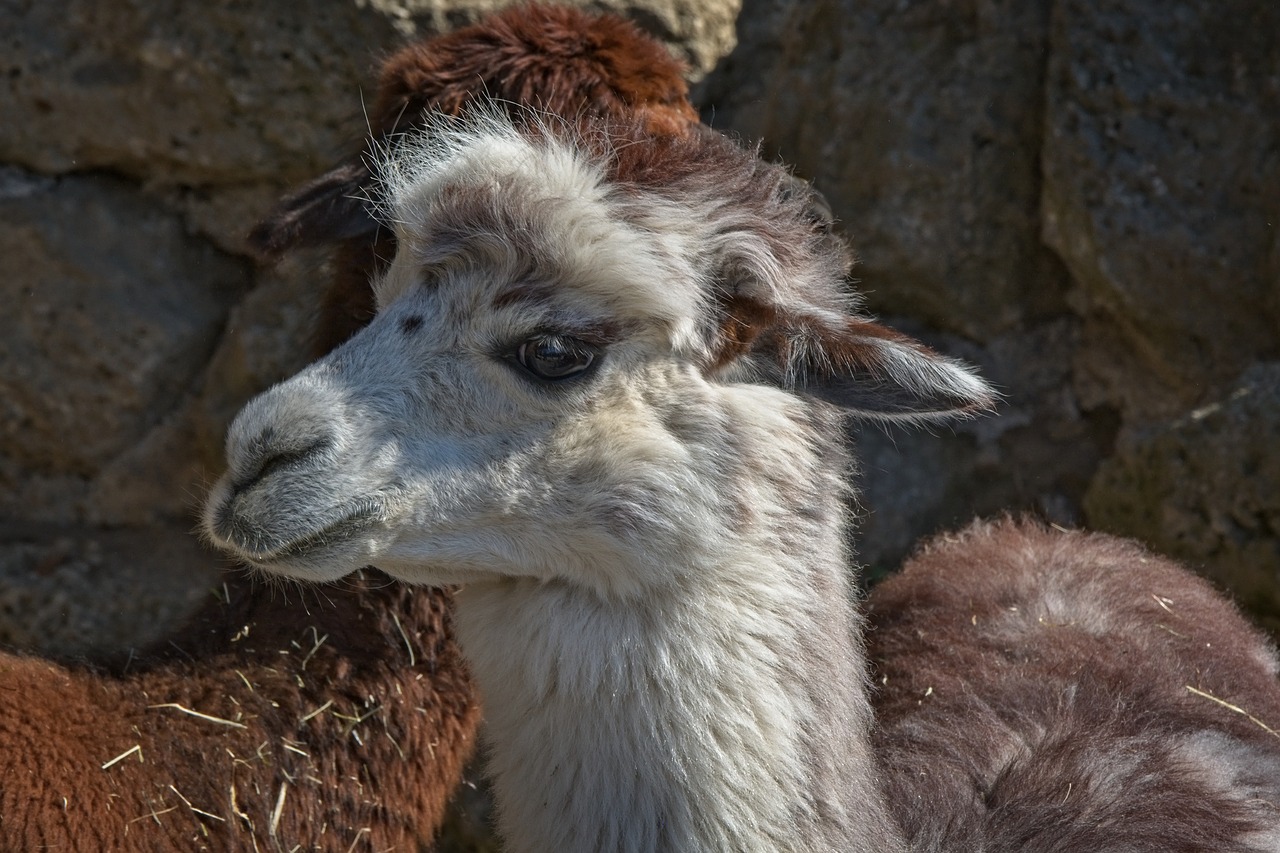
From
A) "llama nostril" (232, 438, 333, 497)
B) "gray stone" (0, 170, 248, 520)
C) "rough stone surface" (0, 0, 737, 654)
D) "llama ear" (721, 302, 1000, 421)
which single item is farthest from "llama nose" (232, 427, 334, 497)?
"gray stone" (0, 170, 248, 520)

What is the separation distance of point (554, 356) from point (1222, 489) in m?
2.40

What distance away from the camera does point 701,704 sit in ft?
6.82

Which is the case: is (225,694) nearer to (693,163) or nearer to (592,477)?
(592,477)

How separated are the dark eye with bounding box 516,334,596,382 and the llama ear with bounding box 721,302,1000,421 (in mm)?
255

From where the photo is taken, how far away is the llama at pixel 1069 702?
233cm

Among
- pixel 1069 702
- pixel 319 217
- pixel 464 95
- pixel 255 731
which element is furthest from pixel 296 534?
pixel 1069 702

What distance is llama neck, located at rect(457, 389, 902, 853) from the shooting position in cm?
207

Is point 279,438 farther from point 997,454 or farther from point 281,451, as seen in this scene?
point 997,454

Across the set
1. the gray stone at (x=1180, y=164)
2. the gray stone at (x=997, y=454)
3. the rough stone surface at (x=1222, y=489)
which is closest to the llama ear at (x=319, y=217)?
the gray stone at (x=997, y=454)

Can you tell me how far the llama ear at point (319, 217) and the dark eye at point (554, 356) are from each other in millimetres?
1092

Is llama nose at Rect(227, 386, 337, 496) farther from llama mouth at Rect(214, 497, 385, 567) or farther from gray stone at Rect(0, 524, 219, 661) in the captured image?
gray stone at Rect(0, 524, 219, 661)

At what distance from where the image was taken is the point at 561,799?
2.12 metres

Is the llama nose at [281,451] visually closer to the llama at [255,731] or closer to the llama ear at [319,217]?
the llama at [255,731]

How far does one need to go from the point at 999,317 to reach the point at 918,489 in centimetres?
60
